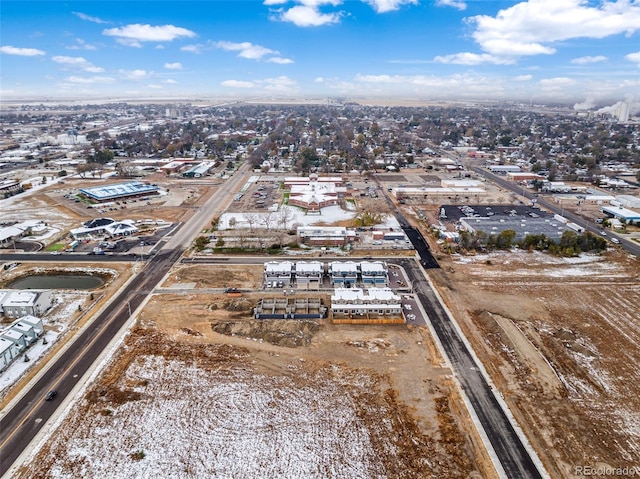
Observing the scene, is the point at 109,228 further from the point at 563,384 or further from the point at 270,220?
the point at 563,384

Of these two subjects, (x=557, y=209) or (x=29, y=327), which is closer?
(x=29, y=327)

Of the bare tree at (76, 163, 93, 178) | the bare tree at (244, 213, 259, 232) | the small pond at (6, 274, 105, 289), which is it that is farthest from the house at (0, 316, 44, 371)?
the bare tree at (76, 163, 93, 178)

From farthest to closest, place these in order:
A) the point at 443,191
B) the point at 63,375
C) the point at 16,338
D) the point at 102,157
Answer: the point at 102,157, the point at 443,191, the point at 16,338, the point at 63,375

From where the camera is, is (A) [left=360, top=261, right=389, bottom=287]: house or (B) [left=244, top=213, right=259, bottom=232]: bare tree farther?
(B) [left=244, top=213, right=259, bottom=232]: bare tree

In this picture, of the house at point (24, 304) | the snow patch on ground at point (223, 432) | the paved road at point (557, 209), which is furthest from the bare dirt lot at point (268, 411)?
the paved road at point (557, 209)

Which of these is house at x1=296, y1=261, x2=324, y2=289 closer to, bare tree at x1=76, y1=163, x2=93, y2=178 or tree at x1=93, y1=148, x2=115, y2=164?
bare tree at x1=76, y1=163, x2=93, y2=178

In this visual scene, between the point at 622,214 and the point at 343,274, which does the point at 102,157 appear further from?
the point at 622,214
